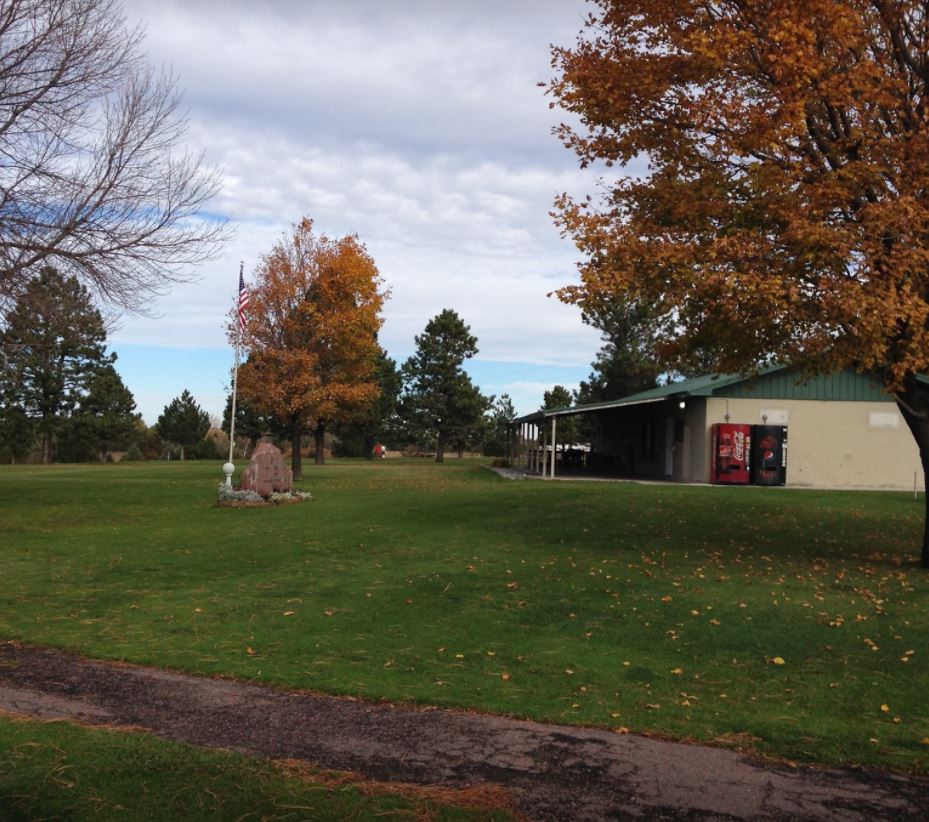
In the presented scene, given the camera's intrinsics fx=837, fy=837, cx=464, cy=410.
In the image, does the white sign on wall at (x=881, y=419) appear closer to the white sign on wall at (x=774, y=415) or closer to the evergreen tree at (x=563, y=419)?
the white sign on wall at (x=774, y=415)

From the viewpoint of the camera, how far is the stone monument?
2103 cm

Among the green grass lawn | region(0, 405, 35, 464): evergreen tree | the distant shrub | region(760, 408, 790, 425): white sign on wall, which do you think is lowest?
the green grass lawn

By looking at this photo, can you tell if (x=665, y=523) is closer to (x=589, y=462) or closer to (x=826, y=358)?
(x=826, y=358)

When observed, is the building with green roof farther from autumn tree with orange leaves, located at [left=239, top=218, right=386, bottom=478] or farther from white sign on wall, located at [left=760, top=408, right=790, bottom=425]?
autumn tree with orange leaves, located at [left=239, top=218, right=386, bottom=478]

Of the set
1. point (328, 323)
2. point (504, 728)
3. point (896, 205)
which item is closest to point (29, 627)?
point (504, 728)

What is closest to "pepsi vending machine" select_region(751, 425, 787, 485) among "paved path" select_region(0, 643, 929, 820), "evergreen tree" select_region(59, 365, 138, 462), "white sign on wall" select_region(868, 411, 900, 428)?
"white sign on wall" select_region(868, 411, 900, 428)

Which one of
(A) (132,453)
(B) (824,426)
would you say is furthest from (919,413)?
(A) (132,453)

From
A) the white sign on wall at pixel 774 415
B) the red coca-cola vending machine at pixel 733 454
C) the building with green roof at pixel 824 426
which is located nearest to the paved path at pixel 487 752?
the building with green roof at pixel 824 426

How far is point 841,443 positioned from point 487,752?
27.7 meters

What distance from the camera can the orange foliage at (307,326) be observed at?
30.1 meters

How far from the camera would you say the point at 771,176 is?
33.1 feet

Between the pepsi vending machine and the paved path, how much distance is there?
24.8m

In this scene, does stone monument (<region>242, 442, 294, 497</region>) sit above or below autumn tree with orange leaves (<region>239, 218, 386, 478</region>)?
below

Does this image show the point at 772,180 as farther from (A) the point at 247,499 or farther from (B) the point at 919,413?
(A) the point at 247,499
